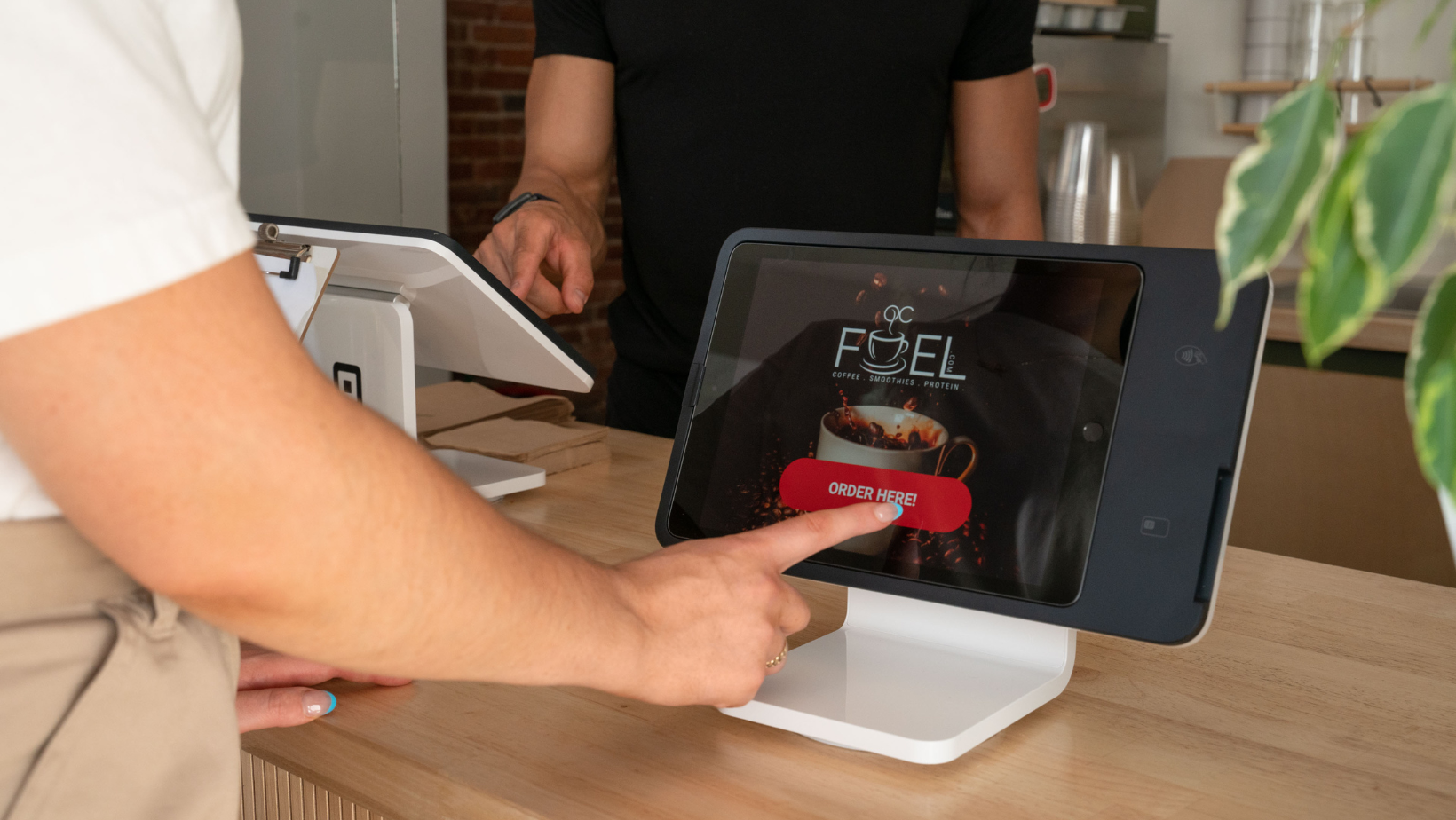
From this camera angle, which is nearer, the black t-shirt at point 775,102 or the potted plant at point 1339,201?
the potted plant at point 1339,201

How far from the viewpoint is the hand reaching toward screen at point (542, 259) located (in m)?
1.13

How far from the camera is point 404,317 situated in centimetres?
97

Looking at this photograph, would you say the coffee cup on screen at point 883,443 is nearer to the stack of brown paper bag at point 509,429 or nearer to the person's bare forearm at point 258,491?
the person's bare forearm at point 258,491

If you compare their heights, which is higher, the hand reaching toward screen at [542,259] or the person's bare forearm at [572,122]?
the person's bare forearm at [572,122]

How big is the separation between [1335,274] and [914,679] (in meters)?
0.48

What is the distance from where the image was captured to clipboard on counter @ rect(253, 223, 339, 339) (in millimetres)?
877

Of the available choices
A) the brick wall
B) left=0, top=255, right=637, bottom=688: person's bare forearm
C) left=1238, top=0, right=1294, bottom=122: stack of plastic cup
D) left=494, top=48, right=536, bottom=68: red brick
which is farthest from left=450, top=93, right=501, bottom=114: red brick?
left=0, top=255, right=637, bottom=688: person's bare forearm

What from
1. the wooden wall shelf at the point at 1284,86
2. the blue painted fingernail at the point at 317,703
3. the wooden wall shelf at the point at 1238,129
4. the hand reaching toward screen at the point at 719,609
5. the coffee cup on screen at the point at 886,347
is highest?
the wooden wall shelf at the point at 1284,86

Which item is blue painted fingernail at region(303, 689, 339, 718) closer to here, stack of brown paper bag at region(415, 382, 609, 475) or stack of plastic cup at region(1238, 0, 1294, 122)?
stack of brown paper bag at region(415, 382, 609, 475)

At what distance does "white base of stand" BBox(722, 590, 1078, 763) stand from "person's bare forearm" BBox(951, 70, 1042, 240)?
100cm

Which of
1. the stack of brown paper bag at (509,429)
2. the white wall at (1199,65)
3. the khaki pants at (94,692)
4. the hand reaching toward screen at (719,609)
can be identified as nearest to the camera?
the khaki pants at (94,692)

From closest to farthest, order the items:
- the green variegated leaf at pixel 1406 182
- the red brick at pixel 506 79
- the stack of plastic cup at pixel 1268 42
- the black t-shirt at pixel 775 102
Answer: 1. the green variegated leaf at pixel 1406 182
2. the black t-shirt at pixel 775 102
3. the stack of plastic cup at pixel 1268 42
4. the red brick at pixel 506 79

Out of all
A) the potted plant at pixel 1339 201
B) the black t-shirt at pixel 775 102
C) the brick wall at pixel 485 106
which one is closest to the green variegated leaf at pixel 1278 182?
the potted plant at pixel 1339 201

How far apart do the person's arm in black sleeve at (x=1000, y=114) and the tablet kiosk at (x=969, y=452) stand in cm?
93
